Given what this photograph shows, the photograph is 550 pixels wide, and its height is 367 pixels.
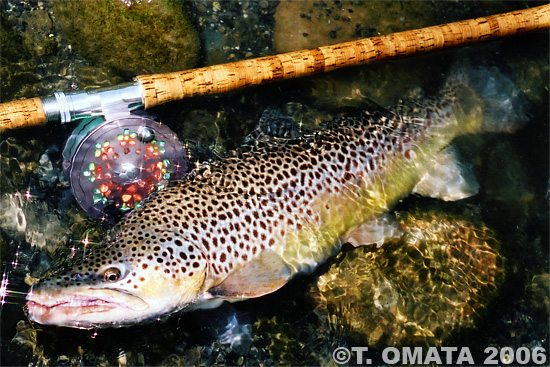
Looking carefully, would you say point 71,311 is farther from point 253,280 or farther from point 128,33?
point 128,33

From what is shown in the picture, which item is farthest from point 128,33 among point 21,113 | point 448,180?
point 448,180

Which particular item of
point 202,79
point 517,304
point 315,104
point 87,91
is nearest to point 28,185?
point 87,91

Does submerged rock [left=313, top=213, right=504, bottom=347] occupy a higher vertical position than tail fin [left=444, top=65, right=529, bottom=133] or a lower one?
lower

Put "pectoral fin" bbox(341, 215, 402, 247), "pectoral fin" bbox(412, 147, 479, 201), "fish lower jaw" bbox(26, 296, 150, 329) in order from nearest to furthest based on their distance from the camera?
1. "fish lower jaw" bbox(26, 296, 150, 329)
2. "pectoral fin" bbox(341, 215, 402, 247)
3. "pectoral fin" bbox(412, 147, 479, 201)

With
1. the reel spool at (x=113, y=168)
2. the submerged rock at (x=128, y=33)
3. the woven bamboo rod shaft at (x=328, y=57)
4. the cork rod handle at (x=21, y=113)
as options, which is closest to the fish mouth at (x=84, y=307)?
the reel spool at (x=113, y=168)

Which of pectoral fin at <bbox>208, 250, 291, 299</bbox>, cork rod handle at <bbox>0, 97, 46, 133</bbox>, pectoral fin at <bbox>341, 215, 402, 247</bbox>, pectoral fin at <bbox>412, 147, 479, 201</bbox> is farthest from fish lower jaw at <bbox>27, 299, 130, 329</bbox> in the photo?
pectoral fin at <bbox>412, 147, 479, 201</bbox>

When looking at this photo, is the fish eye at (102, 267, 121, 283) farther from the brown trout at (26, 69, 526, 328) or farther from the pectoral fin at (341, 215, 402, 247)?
the pectoral fin at (341, 215, 402, 247)

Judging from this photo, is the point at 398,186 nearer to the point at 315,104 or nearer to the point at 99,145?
the point at 315,104
